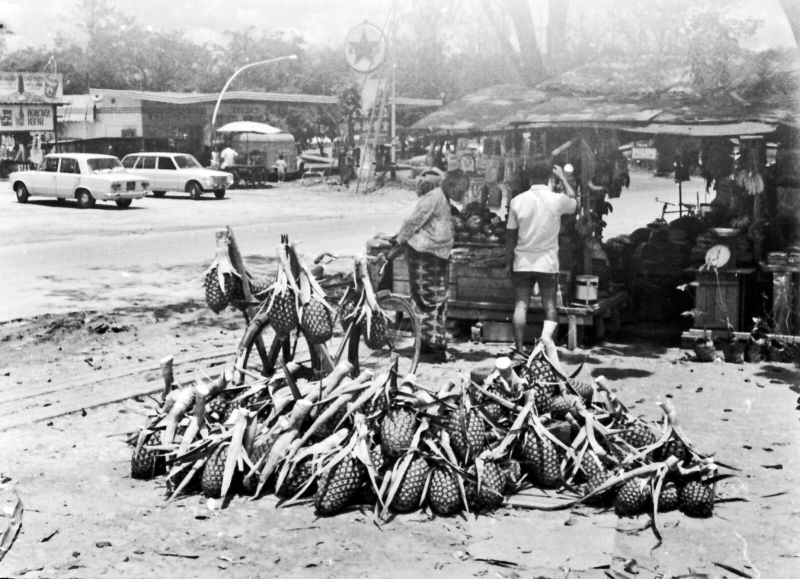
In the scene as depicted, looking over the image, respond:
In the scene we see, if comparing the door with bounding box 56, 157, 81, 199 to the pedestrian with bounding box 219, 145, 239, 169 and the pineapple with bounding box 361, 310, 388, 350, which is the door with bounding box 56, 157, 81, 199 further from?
the pineapple with bounding box 361, 310, 388, 350

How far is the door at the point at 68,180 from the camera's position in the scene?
27.9 m

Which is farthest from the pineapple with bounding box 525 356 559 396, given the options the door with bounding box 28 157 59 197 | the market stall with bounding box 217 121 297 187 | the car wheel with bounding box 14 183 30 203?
the market stall with bounding box 217 121 297 187

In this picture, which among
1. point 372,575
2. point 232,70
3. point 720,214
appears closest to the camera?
point 372,575

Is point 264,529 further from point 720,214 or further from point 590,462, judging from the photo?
point 720,214

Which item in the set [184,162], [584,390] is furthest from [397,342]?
[184,162]

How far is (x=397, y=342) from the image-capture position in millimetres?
10211

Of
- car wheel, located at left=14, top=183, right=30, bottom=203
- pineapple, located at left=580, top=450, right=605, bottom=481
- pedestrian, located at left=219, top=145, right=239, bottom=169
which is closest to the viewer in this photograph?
pineapple, located at left=580, top=450, right=605, bottom=481

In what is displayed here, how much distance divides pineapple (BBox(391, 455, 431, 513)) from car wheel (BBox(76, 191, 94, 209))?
23981 mm

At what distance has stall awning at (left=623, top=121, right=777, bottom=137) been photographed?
9.61 m

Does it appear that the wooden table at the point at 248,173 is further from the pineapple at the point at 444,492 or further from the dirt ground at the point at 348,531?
the pineapple at the point at 444,492

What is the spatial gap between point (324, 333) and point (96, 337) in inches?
191

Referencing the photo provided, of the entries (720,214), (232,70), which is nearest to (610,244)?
(720,214)

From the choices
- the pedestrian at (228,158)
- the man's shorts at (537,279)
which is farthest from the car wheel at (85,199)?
the man's shorts at (537,279)

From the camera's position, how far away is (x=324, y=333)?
6223 mm
